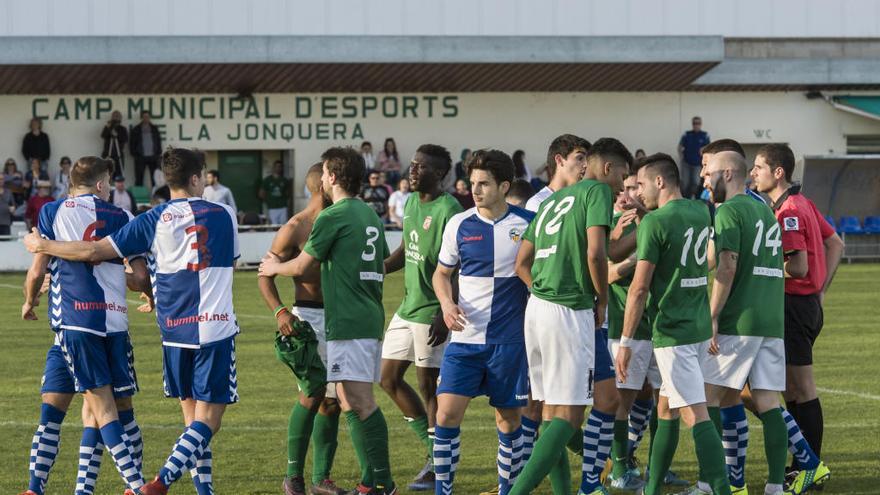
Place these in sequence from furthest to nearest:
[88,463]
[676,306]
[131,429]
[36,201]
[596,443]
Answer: [36,201]
[131,429]
[596,443]
[88,463]
[676,306]

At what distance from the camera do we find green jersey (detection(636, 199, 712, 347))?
7766 mm

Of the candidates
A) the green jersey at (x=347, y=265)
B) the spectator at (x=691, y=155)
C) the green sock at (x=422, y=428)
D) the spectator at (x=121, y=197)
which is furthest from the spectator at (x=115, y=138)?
the green jersey at (x=347, y=265)

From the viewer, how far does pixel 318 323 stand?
8.66m

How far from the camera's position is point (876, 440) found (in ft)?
34.3

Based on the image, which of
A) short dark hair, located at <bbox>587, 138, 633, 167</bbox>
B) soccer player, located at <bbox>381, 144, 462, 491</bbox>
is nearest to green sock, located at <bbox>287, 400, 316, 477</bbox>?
soccer player, located at <bbox>381, 144, 462, 491</bbox>

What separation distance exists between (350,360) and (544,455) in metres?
1.34

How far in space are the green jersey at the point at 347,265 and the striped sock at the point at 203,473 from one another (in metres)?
0.95

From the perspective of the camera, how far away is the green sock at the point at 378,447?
826 cm

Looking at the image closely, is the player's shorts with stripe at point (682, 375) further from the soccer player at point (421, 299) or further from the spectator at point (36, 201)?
the spectator at point (36, 201)

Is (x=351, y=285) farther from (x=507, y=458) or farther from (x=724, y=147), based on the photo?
(x=724, y=147)

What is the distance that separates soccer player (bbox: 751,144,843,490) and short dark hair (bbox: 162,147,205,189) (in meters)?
3.40

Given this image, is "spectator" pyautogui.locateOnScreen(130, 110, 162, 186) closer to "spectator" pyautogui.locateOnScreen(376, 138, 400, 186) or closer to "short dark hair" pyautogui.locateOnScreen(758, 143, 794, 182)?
"spectator" pyautogui.locateOnScreen(376, 138, 400, 186)

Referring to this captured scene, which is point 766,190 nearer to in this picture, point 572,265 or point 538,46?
point 572,265

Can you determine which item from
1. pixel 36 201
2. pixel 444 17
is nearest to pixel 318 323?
pixel 36 201
